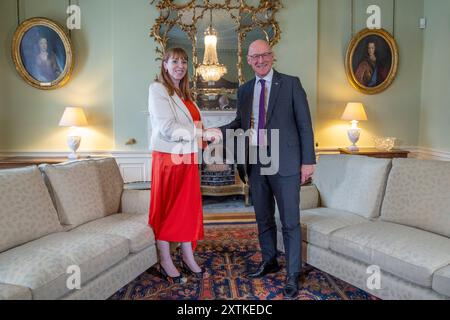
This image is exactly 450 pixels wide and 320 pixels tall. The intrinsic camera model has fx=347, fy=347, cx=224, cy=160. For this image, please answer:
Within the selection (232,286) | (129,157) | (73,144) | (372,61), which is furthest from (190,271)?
(372,61)

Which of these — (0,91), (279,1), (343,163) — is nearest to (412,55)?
(279,1)

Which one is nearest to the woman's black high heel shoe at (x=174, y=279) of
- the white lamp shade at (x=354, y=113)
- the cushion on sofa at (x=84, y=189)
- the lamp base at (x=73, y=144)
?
the cushion on sofa at (x=84, y=189)

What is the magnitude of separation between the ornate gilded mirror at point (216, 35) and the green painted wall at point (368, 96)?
85 centimetres

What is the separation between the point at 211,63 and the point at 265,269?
3055 millimetres

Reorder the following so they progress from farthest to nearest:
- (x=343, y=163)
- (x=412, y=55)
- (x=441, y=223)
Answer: (x=412, y=55)
(x=343, y=163)
(x=441, y=223)

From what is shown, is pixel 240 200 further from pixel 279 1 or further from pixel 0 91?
pixel 0 91

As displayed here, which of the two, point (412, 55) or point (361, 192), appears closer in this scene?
point (361, 192)

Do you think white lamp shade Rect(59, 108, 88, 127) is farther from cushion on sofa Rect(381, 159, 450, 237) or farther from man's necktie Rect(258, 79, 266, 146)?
cushion on sofa Rect(381, 159, 450, 237)

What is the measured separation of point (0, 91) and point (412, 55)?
18.9ft

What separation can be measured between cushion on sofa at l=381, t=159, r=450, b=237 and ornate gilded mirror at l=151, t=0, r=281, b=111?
8.84ft

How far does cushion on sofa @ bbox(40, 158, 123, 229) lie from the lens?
2.34 meters
